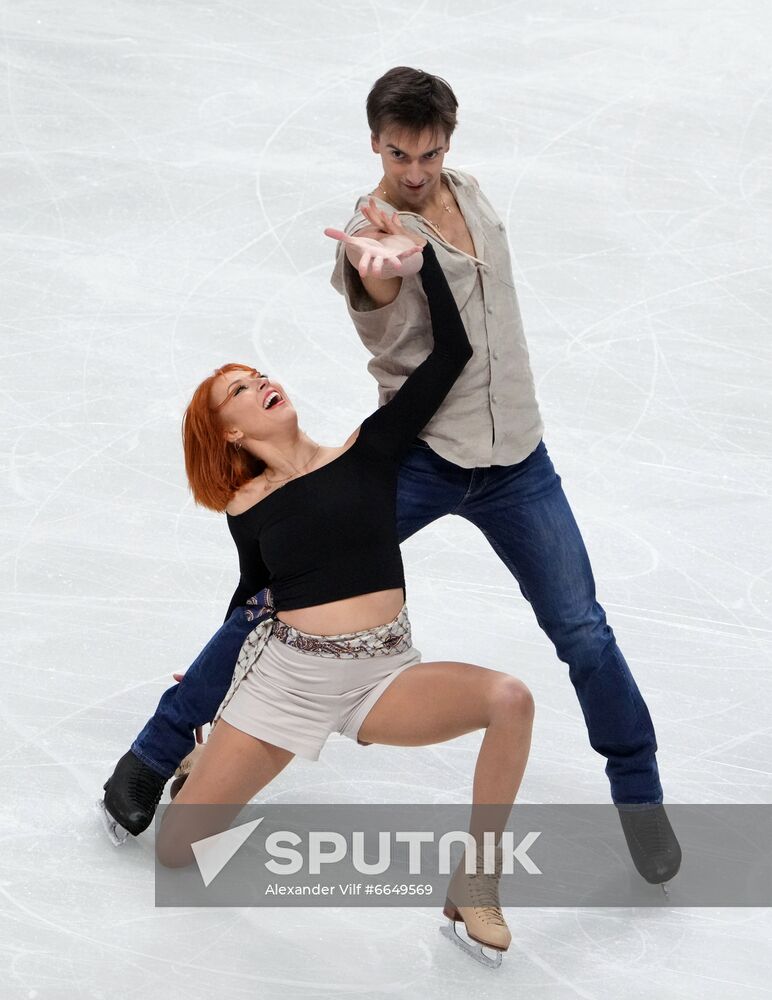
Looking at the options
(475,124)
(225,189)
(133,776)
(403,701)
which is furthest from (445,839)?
(475,124)

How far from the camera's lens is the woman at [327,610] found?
11.0 feet

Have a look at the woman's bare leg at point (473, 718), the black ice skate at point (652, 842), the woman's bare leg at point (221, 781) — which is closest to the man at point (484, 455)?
the black ice skate at point (652, 842)

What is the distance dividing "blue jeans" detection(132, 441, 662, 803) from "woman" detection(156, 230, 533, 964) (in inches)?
3.8

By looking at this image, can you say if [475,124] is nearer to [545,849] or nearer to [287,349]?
[287,349]

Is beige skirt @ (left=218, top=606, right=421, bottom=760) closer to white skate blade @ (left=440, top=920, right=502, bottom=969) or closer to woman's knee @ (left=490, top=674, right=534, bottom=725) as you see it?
woman's knee @ (left=490, top=674, right=534, bottom=725)

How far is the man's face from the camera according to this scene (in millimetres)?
3281

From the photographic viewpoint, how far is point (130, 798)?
366 centimetres

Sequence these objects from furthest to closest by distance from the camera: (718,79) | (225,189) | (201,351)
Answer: (718,79) → (225,189) → (201,351)

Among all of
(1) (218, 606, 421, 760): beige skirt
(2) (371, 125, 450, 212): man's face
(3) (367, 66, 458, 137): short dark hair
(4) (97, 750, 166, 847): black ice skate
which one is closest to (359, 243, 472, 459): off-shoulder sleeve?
(2) (371, 125, 450, 212): man's face

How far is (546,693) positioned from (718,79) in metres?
4.43

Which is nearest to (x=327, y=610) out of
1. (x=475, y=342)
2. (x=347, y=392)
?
(x=475, y=342)

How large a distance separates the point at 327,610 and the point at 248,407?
50 centimetres

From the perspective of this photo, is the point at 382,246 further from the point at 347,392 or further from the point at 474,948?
the point at 347,392

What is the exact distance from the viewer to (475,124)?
7.28 meters
